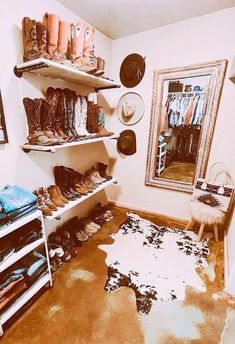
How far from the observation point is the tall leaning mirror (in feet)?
6.59

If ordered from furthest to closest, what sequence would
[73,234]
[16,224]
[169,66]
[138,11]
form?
[169,66]
[73,234]
[138,11]
[16,224]

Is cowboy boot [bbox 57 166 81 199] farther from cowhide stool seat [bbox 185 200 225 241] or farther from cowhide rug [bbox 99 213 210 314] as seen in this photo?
cowhide stool seat [bbox 185 200 225 241]

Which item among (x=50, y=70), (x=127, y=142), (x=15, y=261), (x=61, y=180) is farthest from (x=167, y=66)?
(x=15, y=261)

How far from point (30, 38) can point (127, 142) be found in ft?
5.03

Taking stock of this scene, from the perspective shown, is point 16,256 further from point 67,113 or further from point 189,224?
point 189,224

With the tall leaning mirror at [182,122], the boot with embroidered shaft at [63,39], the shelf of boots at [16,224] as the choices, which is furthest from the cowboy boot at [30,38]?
the tall leaning mirror at [182,122]

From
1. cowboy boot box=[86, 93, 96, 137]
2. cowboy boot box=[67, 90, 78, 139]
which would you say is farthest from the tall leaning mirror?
cowboy boot box=[67, 90, 78, 139]

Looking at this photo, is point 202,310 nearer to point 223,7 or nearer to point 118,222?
point 118,222

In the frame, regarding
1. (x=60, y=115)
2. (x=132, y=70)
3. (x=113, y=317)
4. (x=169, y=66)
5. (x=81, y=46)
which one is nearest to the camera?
(x=113, y=317)

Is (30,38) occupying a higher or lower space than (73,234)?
higher

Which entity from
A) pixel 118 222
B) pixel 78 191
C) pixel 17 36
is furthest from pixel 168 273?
pixel 17 36

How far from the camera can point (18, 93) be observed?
4.71ft

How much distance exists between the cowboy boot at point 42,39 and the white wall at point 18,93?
0.18 meters

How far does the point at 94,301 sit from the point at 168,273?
68 centimetres
